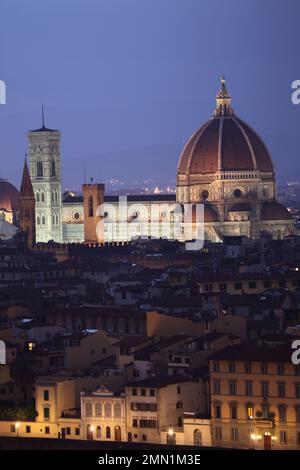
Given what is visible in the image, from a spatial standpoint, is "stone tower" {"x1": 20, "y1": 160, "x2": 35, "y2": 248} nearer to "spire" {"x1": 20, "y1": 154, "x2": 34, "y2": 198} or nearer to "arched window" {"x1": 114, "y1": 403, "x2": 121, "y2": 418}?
"spire" {"x1": 20, "y1": 154, "x2": 34, "y2": 198}

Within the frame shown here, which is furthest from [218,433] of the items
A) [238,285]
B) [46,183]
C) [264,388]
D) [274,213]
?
[46,183]

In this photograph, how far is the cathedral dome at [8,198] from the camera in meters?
191

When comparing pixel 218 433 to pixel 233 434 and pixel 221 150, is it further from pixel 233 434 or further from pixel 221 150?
pixel 221 150

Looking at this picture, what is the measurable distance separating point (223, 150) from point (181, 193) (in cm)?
382

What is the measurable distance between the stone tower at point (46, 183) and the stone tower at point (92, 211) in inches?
104

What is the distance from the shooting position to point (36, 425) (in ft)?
206

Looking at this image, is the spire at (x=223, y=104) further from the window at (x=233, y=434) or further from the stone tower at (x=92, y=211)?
the window at (x=233, y=434)

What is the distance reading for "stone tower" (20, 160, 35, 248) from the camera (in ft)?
495

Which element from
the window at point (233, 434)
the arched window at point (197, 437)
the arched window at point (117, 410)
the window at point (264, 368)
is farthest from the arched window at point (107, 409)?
the window at point (264, 368)

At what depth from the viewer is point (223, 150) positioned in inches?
6516

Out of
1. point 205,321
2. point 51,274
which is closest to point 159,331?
point 205,321

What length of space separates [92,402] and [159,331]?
11.5m

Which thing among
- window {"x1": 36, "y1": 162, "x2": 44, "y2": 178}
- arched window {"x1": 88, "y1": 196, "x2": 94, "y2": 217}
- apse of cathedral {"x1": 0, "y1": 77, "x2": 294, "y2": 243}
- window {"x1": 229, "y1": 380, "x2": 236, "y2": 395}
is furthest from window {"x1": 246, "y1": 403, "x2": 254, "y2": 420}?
window {"x1": 36, "y1": 162, "x2": 44, "y2": 178}
